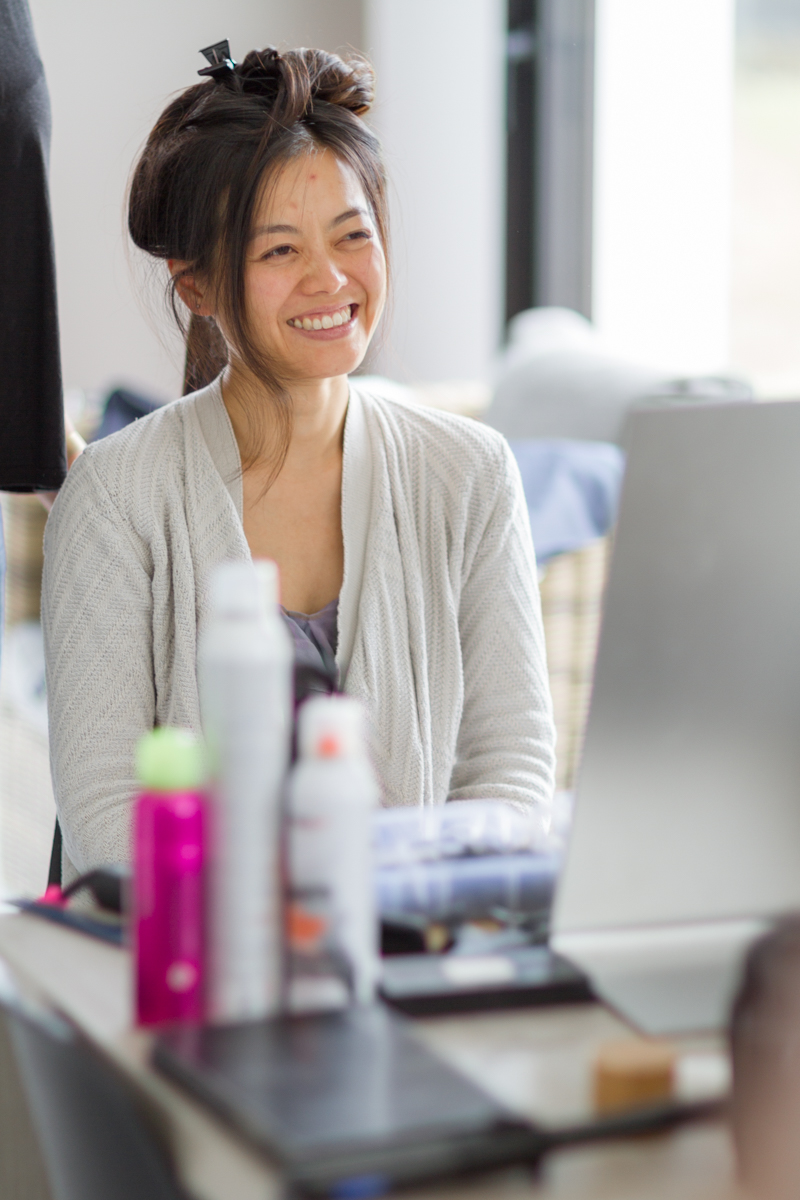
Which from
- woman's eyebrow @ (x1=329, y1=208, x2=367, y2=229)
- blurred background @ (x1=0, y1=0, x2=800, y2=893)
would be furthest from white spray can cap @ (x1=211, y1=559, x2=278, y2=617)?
blurred background @ (x1=0, y1=0, x2=800, y2=893)

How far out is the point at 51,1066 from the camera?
66 cm

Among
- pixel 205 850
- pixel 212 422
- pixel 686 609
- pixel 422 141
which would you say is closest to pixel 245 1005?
pixel 205 850

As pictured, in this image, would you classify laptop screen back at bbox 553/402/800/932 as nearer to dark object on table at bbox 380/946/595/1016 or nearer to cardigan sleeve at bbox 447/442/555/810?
dark object on table at bbox 380/946/595/1016

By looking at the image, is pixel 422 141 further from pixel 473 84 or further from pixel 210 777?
pixel 210 777

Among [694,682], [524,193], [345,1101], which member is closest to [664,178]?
[524,193]

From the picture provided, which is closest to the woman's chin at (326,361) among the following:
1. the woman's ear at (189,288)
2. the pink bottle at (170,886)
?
the woman's ear at (189,288)

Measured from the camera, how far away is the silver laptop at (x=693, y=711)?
0.72 m

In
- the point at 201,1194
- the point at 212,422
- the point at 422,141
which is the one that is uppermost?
the point at 422,141

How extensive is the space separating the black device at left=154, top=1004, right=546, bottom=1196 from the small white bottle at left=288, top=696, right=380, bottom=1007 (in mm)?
30

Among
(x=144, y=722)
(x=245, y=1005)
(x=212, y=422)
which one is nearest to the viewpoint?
(x=245, y=1005)

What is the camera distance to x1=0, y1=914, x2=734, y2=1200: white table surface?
1.88ft

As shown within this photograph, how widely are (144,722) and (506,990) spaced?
57cm

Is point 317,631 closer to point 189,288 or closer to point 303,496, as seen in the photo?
point 303,496

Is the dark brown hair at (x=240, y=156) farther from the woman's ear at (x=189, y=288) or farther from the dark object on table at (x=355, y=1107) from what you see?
the dark object on table at (x=355, y=1107)
